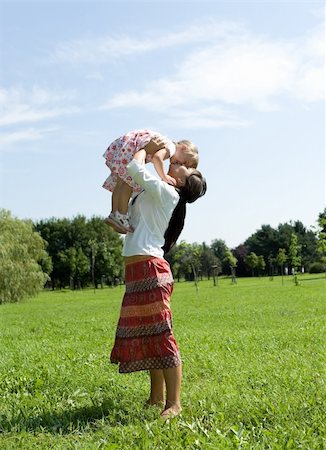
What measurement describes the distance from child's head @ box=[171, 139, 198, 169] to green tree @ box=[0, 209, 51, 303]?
34395 millimetres

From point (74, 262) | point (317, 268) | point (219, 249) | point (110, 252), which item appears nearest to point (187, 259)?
point (110, 252)

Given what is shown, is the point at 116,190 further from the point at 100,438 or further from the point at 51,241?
the point at 51,241

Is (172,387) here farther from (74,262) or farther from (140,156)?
(74,262)

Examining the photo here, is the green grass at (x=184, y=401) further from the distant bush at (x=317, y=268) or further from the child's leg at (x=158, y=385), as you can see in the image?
the distant bush at (x=317, y=268)

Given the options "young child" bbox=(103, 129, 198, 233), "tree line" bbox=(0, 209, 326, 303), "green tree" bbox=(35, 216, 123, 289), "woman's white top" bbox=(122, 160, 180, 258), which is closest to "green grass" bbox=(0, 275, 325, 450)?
"woman's white top" bbox=(122, 160, 180, 258)

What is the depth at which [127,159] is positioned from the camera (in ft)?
15.1

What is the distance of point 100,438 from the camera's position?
13.5ft

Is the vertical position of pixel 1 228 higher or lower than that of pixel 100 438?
higher

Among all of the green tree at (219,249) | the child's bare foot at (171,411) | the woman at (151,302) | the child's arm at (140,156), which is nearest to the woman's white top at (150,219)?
the woman at (151,302)

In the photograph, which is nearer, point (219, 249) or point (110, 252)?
point (110, 252)

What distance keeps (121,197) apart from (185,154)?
65 cm

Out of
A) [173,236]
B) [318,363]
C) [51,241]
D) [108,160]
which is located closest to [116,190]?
[108,160]

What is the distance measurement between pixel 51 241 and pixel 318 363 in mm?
74199

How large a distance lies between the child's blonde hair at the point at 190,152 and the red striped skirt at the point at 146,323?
0.82 m
